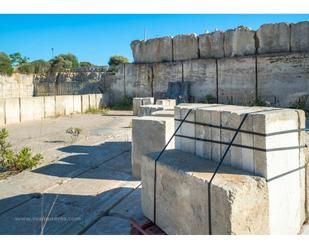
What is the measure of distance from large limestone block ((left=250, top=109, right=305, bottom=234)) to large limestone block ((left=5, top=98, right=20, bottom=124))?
10461 mm

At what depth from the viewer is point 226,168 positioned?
9.14ft

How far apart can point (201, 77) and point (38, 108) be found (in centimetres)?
723

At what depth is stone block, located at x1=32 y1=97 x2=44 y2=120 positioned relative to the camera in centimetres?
1267

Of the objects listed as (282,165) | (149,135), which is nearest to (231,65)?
(149,135)

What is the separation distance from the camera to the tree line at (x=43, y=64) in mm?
25638

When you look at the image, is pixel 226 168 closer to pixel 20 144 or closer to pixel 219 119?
pixel 219 119

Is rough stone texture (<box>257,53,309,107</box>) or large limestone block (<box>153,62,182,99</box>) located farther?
large limestone block (<box>153,62,182,99</box>)

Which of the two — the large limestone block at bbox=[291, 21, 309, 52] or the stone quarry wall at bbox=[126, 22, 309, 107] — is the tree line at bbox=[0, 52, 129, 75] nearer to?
the stone quarry wall at bbox=[126, 22, 309, 107]

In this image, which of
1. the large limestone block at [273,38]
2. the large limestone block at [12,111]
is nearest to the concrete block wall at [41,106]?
the large limestone block at [12,111]

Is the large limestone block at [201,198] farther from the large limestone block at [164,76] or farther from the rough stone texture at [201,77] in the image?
the large limestone block at [164,76]

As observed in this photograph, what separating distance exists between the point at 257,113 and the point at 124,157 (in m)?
4.05

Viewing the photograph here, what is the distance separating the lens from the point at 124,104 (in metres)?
17.0

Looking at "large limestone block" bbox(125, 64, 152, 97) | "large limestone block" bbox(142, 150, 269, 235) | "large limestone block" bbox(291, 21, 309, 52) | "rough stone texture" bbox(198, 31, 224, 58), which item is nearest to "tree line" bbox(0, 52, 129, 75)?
"large limestone block" bbox(125, 64, 152, 97)
